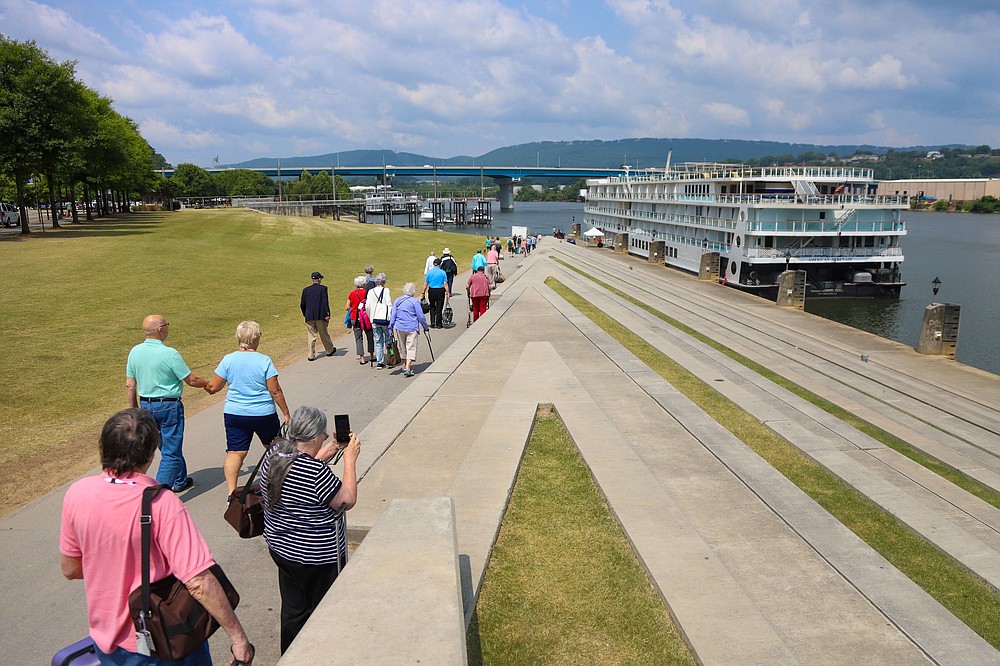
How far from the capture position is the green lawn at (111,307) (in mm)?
9805

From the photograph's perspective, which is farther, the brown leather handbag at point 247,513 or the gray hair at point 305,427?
the brown leather handbag at point 247,513

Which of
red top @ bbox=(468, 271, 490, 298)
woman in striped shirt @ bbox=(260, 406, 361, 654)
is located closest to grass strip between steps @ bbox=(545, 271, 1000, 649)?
woman in striped shirt @ bbox=(260, 406, 361, 654)

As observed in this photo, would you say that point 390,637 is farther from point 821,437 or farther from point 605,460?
point 821,437

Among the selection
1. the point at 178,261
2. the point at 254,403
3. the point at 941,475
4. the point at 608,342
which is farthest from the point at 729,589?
the point at 178,261

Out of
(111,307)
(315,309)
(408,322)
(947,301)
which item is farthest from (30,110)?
(947,301)

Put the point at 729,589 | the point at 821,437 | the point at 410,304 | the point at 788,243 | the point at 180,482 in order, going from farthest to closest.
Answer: the point at 788,243 → the point at 410,304 → the point at 821,437 → the point at 180,482 → the point at 729,589

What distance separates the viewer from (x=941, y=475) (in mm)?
8930

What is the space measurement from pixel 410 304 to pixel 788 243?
3781cm

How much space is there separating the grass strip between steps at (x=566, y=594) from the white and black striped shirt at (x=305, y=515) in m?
1.25

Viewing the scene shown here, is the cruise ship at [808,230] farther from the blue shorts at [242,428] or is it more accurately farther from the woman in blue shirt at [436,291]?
the blue shorts at [242,428]

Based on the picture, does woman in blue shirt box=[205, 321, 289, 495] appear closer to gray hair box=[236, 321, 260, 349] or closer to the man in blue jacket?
gray hair box=[236, 321, 260, 349]

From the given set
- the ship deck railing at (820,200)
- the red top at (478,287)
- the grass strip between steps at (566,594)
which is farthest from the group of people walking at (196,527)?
the ship deck railing at (820,200)

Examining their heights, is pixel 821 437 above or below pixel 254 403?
below

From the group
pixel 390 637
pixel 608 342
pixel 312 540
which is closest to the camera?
pixel 390 637
